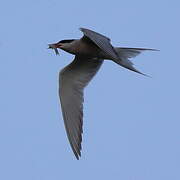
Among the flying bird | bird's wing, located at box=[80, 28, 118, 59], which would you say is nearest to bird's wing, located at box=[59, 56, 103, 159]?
the flying bird

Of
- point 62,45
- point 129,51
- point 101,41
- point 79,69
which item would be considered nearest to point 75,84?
point 79,69

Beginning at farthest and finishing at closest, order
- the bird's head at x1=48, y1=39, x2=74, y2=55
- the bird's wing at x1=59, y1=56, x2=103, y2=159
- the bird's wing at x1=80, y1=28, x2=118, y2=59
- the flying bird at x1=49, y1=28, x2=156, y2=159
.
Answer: the bird's wing at x1=59, y1=56, x2=103, y2=159 → the bird's head at x1=48, y1=39, x2=74, y2=55 → the flying bird at x1=49, y1=28, x2=156, y2=159 → the bird's wing at x1=80, y1=28, x2=118, y2=59

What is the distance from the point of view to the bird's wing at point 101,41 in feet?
33.3

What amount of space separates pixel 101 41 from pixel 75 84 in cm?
211

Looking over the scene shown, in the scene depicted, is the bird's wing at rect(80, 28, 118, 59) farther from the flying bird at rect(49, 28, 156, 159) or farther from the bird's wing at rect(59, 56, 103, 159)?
the bird's wing at rect(59, 56, 103, 159)

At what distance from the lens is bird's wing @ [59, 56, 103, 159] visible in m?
11.8

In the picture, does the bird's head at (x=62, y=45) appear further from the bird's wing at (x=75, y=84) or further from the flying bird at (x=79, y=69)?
the bird's wing at (x=75, y=84)

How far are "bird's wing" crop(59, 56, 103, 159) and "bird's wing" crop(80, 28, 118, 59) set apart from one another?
1565 millimetres

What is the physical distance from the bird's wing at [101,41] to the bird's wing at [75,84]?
1565 millimetres

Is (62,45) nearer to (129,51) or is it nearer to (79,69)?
(79,69)

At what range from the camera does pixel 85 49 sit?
1149cm

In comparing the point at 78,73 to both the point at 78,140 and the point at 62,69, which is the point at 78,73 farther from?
the point at 78,140

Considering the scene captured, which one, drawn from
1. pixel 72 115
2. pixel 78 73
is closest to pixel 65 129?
pixel 72 115

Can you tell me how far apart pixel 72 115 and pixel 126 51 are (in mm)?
1478
